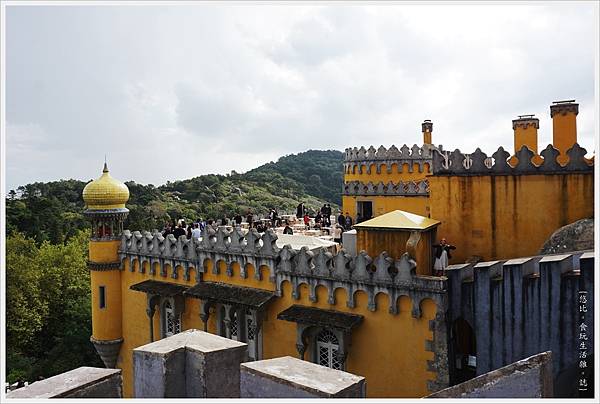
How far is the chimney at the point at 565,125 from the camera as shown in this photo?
623 inches

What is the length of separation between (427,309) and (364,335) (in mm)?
2083

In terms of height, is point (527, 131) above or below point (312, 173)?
below

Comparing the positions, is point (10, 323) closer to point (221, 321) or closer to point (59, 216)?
point (221, 321)

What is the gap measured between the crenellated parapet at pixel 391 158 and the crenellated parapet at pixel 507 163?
49.1 ft

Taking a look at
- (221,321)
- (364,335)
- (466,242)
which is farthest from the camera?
(221,321)

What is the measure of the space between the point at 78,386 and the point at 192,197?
274ft

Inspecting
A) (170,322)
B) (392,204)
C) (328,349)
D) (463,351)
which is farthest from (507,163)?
(392,204)

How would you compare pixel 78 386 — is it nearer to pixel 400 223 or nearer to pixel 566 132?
pixel 400 223

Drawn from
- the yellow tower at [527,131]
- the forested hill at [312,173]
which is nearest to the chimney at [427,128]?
the yellow tower at [527,131]

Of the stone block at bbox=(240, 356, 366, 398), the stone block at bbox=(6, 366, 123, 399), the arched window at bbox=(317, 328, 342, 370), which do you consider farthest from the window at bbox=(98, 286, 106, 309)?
the stone block at bbox=(240, 356, 366, 398)

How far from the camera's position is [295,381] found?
15.5 feet

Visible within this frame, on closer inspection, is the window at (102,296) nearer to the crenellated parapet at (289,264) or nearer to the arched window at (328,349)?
the crenellated parapet at (289,264)

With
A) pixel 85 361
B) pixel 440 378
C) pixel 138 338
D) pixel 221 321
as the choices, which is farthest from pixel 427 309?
pixel 85 361

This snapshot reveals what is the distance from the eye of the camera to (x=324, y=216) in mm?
30062
